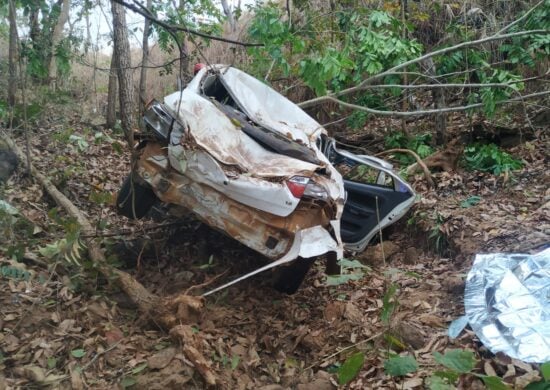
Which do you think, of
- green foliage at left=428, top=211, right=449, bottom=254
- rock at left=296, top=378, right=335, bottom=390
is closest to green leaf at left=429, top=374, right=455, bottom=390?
rock at left=296, top=378, right=335, bottom=390

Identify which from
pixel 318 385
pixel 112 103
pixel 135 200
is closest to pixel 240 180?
pixel 135 200

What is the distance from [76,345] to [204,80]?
2.91 metres

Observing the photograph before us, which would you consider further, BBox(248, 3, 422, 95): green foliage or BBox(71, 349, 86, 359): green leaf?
BBox(248, 3, 422, 95): green foliage

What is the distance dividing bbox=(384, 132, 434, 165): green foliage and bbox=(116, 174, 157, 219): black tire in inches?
185

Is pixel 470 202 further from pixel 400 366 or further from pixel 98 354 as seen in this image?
pixel 98 354

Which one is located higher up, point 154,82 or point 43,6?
point 43,6

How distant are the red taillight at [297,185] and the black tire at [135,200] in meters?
1.37

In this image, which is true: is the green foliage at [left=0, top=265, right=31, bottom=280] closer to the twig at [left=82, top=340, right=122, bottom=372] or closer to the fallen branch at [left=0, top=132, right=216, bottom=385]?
the fallen branch at [left=0, top=132, right=216, bottom=385]

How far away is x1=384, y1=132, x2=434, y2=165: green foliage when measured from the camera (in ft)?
26.4

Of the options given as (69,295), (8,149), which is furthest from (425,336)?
(8,149)

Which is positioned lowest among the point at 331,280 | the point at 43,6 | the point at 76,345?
the point at 76,345

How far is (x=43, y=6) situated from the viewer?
5.54 meters

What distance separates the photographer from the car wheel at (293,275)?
4082 mm

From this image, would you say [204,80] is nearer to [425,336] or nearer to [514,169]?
[425,336]
